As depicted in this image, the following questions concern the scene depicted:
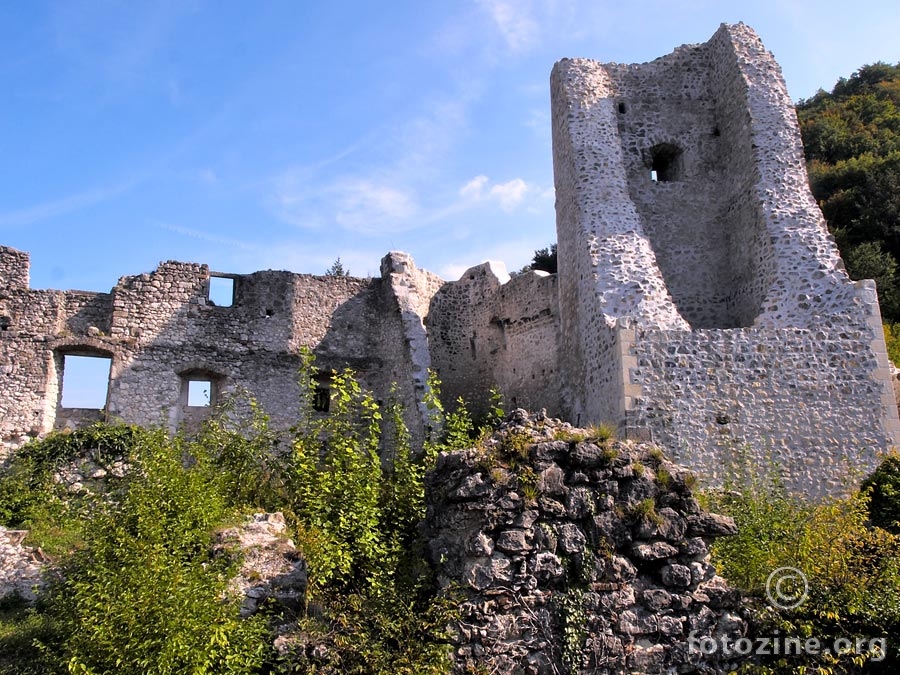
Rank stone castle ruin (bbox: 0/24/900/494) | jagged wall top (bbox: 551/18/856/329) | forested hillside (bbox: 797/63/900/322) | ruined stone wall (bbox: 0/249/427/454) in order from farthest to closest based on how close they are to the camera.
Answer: forested hillside (bbox: 797/63/900/322)
ruined stone wall (bbox: 0/249/427/454)
jagged wall top (bbox: 551/18/856/329)
stone castle ruin (bbox: 0/24/900/494)

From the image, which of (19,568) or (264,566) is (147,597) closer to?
(264,566)

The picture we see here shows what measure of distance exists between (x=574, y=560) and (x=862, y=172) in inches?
1051

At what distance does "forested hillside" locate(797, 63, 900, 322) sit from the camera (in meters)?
23.4

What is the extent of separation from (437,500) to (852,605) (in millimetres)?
4033

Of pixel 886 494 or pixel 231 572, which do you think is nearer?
pixel 231 572

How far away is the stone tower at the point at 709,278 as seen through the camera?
11.8m

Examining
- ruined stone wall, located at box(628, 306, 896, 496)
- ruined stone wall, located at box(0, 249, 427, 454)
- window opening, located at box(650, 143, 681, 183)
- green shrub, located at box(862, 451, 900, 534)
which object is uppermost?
window opening, located at box(650, 143, 681, 183)

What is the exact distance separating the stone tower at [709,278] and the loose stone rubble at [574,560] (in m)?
4.42

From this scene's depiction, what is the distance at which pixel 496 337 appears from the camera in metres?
17.8

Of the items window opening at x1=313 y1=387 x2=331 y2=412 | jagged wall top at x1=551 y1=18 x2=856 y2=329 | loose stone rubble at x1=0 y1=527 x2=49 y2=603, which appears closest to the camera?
loose stone rubble at x1=0 y1=527 x2=49 y2=603

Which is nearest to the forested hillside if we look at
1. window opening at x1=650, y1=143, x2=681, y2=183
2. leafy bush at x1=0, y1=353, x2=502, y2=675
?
window opening at x1=650, y1=143, x2=681, y2=183

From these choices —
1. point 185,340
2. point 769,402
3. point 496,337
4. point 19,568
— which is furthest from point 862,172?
point 19,568

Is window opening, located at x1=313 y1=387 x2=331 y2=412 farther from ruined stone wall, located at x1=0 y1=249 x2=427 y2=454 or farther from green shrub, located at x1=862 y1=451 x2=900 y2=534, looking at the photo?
green shrub, located at x1=862 y1=451 x2=900 y2=534

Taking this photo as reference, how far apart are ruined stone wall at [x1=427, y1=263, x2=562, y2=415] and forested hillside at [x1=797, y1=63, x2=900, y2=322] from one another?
37.2ft
